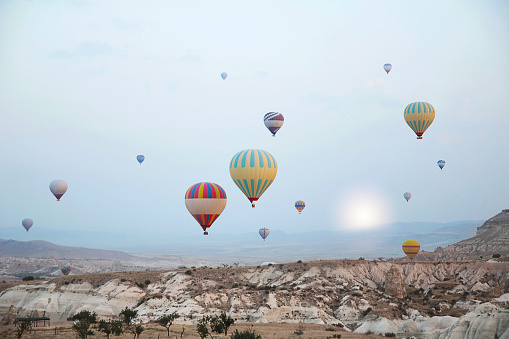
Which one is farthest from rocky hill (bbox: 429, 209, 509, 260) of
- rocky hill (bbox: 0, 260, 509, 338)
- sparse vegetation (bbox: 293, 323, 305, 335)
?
sparse vegetation (bbox: 293, 323, 305, 335)

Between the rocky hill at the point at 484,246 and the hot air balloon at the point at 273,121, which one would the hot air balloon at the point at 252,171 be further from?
the rocky hill at the point at 484,246

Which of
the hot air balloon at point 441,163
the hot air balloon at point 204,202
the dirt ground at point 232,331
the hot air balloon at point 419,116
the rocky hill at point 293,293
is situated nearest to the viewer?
the dirt ground at point 232,331

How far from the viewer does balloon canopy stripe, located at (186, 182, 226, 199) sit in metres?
69.6

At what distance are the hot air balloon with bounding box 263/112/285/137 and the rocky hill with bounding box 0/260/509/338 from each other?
24.6 metres

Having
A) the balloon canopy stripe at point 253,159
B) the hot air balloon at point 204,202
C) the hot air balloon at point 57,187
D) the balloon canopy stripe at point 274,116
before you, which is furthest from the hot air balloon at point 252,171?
the hot air balloon at point 57,187

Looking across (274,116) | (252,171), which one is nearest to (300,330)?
(252,171)

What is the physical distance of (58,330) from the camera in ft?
202

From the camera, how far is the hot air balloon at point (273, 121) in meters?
86.2

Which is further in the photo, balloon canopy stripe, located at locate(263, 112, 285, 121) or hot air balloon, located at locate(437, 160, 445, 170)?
hot air balloon, located at locate(437, 160, 445, 170)

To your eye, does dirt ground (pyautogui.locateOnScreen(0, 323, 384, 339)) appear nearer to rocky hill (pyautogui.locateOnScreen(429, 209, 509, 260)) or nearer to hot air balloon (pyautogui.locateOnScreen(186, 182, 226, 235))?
hot air balloon (pyautogui.locateOnScreen(186, 182, 226, 235))

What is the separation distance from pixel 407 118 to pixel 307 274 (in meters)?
31.1

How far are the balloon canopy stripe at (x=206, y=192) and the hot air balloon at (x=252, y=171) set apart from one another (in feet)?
8.68

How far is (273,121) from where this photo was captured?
8612 centimetres

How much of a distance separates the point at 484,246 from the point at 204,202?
9768cm
